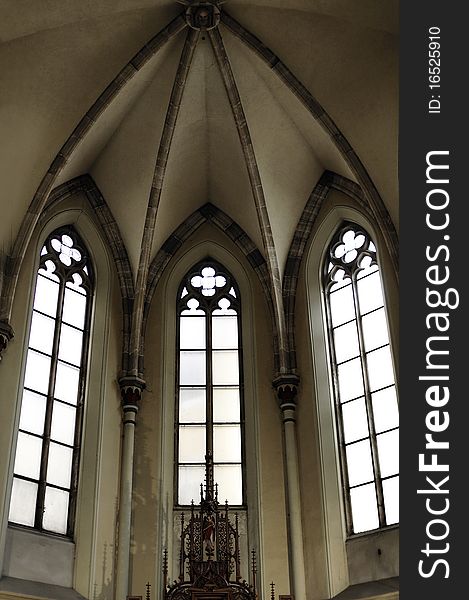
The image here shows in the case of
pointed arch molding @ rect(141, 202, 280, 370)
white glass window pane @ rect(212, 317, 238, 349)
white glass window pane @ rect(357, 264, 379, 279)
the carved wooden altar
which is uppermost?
pointed arch molding @ rect(141, 202, 280, 370)

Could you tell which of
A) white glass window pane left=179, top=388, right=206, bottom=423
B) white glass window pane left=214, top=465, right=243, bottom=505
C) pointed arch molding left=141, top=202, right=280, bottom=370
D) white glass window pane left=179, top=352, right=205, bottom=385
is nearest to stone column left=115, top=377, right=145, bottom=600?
white glass window pane left=179, top=388, right=206, bottom=423

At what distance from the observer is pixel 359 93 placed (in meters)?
13.7

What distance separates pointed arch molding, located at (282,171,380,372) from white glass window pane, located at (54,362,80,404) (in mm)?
3584

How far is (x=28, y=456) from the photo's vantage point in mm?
12656

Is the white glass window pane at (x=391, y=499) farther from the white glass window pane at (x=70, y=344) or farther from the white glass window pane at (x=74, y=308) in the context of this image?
the white glass window pane at (x=74, y=308)

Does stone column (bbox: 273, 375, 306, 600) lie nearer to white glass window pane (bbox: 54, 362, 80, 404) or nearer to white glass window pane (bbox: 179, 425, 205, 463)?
white glass window pane (bbox: 179, 425, 205, 463)

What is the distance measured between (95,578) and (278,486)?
3089mm

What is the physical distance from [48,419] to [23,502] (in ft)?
4.47

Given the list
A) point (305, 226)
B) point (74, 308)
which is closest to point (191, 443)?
point (74, 308)

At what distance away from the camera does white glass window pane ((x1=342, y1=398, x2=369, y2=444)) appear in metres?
13.3

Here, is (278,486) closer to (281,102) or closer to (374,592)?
(374,592)

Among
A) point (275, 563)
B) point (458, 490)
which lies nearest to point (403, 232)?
point (458, 490)

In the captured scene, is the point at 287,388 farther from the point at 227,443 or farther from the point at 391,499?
the point at 391,499

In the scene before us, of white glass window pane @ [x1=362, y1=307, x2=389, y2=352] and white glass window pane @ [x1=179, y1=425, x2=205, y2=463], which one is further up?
white glass window pane @ [x1=362, y1=307, x2=389, y2=352]
